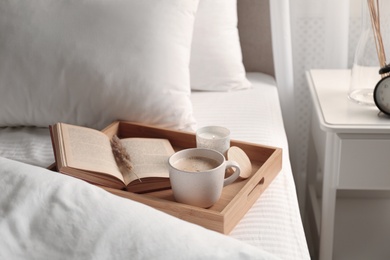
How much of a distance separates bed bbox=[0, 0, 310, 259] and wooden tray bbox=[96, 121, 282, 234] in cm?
3

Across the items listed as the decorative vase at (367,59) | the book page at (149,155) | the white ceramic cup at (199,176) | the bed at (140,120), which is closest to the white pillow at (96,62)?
the bed at (140,120)

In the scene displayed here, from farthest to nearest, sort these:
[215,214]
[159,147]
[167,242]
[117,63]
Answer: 1. [117,63]
2. [159,147]
3. [215,214]
4. [167,242]

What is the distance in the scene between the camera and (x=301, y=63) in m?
1.81

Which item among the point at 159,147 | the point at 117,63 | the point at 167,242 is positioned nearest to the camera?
the point at 167,242

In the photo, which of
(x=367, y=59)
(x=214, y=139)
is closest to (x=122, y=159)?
(x=214, y=139)

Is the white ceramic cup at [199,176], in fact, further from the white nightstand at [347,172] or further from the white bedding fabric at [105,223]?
the white nightstand at [347,172]

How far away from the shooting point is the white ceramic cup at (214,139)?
3.86 ft

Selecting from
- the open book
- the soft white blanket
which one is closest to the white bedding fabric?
the soft white blanket

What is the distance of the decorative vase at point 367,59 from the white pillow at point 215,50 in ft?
1.18

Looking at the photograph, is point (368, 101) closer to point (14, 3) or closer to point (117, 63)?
point (117, 63)

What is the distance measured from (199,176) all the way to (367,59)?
2.28 feet

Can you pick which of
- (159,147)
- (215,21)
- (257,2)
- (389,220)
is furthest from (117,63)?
(389,220)

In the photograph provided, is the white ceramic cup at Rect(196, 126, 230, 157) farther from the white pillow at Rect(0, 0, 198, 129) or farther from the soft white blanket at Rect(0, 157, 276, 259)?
the soft white blanket at Rect(0, 157, 276, 259)

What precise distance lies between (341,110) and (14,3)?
2.93 feet
